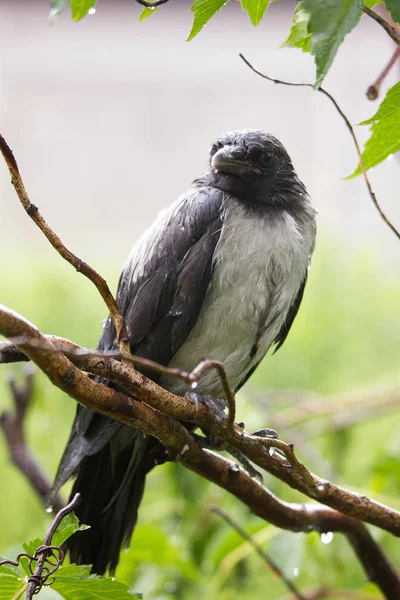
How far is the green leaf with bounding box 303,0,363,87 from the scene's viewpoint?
0.83 meters

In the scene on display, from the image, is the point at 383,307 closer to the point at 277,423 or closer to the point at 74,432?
the point at 277,423

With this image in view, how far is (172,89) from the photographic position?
4145mm

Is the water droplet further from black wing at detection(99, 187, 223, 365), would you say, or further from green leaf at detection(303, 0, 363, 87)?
green leaf at detection(303, 0, 363, 87)

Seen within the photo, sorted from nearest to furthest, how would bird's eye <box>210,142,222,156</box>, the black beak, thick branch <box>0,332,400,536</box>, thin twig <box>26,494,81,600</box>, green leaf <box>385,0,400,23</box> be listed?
green leaf <box>385,0,400,23</box>, thin twig <box>26,494,81,600</box>, thick branch <box>0,332,400,536</box>, the black beak, bird's eye <box>210,142,222,156</box>

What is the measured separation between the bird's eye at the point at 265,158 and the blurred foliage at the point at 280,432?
2.50 ft

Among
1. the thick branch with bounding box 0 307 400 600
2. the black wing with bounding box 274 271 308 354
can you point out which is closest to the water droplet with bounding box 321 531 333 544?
the thick branch with bounding box 0 307 400 600

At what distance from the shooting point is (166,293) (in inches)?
66.0

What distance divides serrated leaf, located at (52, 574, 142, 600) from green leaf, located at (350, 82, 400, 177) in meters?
0.69

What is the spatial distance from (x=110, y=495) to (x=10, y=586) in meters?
0.82

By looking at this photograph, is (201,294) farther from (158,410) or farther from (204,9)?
(204,9)

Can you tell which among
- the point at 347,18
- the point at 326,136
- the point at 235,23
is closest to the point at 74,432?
the point at 347,18

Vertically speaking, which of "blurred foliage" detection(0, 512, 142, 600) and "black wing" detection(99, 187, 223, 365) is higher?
"black wing" detection(99, 187, 223, 365)

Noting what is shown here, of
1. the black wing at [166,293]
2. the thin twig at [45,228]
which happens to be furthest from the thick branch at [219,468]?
the black wing at [166,293]

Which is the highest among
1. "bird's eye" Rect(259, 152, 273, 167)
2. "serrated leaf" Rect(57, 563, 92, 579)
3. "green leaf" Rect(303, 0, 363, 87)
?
"bird's eye" Rect(259, 152, 273, 167)
